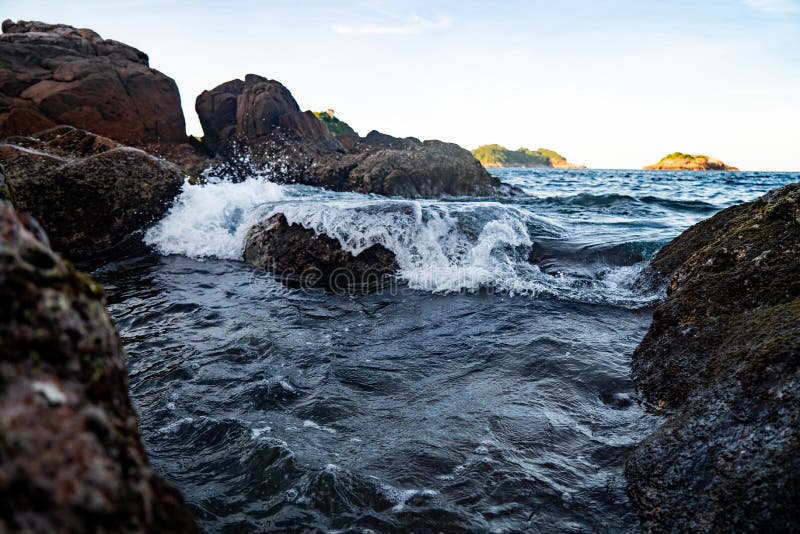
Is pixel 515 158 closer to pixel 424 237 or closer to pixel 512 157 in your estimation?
pixel 512 157

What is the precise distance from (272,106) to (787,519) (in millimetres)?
27591

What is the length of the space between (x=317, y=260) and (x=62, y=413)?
5986 mm

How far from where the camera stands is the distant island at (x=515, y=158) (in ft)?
517

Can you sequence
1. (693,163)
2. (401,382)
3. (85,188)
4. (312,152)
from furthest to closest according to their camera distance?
(693,163) → (312,152) → (85,188) → (401,382)

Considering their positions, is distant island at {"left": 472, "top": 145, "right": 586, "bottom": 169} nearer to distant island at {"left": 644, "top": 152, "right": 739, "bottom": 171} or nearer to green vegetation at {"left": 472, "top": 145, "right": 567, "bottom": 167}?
green vegetation at {"left": 472, "top": 145, "right": 567, "bottom": 167}

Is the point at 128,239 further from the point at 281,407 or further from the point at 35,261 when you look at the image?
the point at 35,261

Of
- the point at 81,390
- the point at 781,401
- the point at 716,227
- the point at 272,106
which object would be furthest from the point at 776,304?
the point at 272,106

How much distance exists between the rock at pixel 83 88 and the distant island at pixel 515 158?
5473 inches

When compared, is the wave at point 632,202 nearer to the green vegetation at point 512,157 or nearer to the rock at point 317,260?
the rock at point 317,260

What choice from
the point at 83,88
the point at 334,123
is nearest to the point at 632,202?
the point at 83,88

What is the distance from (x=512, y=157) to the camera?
165 meters

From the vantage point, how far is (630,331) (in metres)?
4.51

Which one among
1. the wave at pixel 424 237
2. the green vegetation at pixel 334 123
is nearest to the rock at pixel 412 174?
the wave at pixel 424 237

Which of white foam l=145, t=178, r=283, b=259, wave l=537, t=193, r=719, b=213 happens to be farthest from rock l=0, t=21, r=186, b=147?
wave l=537, t=193, r=719, b=213
